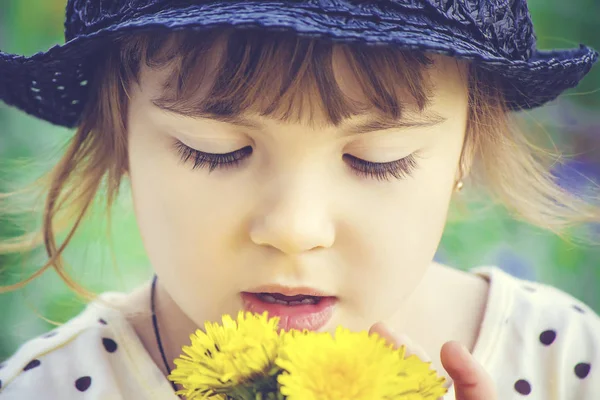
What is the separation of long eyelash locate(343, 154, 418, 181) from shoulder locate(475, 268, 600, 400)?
344 mm

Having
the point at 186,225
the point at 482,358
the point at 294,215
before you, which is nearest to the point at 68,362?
the point at 186,225

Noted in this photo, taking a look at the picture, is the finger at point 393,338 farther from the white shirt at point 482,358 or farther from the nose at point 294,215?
the white shirt at point 482,358

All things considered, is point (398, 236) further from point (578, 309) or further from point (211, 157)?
point (578, 309)

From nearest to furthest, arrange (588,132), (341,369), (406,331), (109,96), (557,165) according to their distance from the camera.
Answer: (341,369) → (109,96) → (406,331) → (557,165) → (588,132)

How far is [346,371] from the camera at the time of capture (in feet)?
1.29

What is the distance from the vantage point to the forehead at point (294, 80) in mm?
578

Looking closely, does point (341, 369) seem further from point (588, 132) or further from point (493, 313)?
point (588, 132)

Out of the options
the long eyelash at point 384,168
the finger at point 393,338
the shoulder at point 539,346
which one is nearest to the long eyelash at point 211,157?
the long eyelash at point 384,168

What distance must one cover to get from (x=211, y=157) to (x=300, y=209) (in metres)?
0.12

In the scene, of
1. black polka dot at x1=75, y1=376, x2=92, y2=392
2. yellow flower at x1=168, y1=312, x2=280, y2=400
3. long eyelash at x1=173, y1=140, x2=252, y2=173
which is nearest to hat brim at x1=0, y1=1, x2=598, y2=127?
long eyelash at x1=173, y1=140, x2=252, y2=173

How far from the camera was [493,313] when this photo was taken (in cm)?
→ 89

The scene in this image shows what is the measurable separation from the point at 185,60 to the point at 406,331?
0.50 metres

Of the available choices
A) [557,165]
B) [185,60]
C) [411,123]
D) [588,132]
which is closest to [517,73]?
[411,123]

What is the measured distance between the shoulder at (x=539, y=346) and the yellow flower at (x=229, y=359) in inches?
20.7
